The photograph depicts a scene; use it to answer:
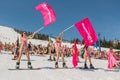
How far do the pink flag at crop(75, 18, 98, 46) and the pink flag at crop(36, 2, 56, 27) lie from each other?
1.35 meters

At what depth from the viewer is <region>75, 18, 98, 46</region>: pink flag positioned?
16.0 m

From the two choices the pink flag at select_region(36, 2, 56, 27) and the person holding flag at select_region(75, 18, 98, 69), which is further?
the pink flag at select_region(36, 2, 56, 27)

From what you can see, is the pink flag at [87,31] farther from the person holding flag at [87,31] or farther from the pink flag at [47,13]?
the pink flag at [47,13]

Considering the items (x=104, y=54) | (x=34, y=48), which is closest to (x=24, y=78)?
(x=34, y=48)

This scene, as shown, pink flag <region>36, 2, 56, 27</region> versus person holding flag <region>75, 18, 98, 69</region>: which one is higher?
pink flag <region>36, 2, 56, 27</region>

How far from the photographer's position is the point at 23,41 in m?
15.2

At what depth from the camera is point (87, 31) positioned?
16.2 m

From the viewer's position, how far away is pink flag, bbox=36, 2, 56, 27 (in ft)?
53.8

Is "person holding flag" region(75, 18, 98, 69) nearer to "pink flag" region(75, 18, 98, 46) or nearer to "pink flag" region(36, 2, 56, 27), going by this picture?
"pink flag" region(75, 18, 98, 46)

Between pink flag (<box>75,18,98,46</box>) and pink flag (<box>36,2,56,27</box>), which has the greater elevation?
pink flag (<box>36,2,56,27</box>)

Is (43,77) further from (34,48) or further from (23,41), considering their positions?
(34,48)

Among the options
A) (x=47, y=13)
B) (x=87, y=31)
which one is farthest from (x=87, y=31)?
(x=47, y=13)

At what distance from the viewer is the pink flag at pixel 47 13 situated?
16.4m

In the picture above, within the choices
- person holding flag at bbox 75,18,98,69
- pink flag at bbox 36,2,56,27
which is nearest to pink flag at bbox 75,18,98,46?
person holding flag at bbox 75,18,98,69
